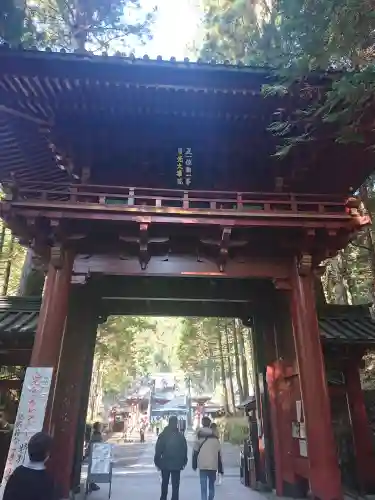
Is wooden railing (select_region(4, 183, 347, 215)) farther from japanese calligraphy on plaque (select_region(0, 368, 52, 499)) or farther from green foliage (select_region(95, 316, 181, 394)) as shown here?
green foliage (select_region(95, 316, 181, 394))

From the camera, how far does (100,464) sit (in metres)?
8.68

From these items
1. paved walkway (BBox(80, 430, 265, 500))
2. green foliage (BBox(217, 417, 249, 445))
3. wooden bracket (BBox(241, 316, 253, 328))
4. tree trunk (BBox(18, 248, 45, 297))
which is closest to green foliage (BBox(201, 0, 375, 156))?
wooden bracket (BBox(241, 316, 253, 328))

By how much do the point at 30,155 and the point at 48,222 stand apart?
261 cm

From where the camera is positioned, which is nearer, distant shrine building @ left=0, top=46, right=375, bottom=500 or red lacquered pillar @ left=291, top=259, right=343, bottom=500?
red lacquered pillar @ left=291, top=259, right=343, bottom=500

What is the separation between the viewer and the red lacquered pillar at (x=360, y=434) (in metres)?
8.15

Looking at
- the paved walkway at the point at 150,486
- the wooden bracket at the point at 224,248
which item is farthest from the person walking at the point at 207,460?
the wooden bracket at the point at 224,248

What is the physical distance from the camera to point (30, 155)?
8305mm

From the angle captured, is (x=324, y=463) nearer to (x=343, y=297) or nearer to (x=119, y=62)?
(x=119, y=62)

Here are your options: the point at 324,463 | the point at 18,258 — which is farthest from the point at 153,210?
the point at 18,258

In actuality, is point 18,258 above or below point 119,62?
above

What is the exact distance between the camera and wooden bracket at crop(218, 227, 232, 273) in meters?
6.46

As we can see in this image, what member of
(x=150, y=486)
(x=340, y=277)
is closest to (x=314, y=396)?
(x=150, y=486)

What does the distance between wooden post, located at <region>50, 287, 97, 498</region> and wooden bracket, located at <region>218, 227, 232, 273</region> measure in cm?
321

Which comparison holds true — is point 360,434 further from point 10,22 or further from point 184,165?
point 10,22
